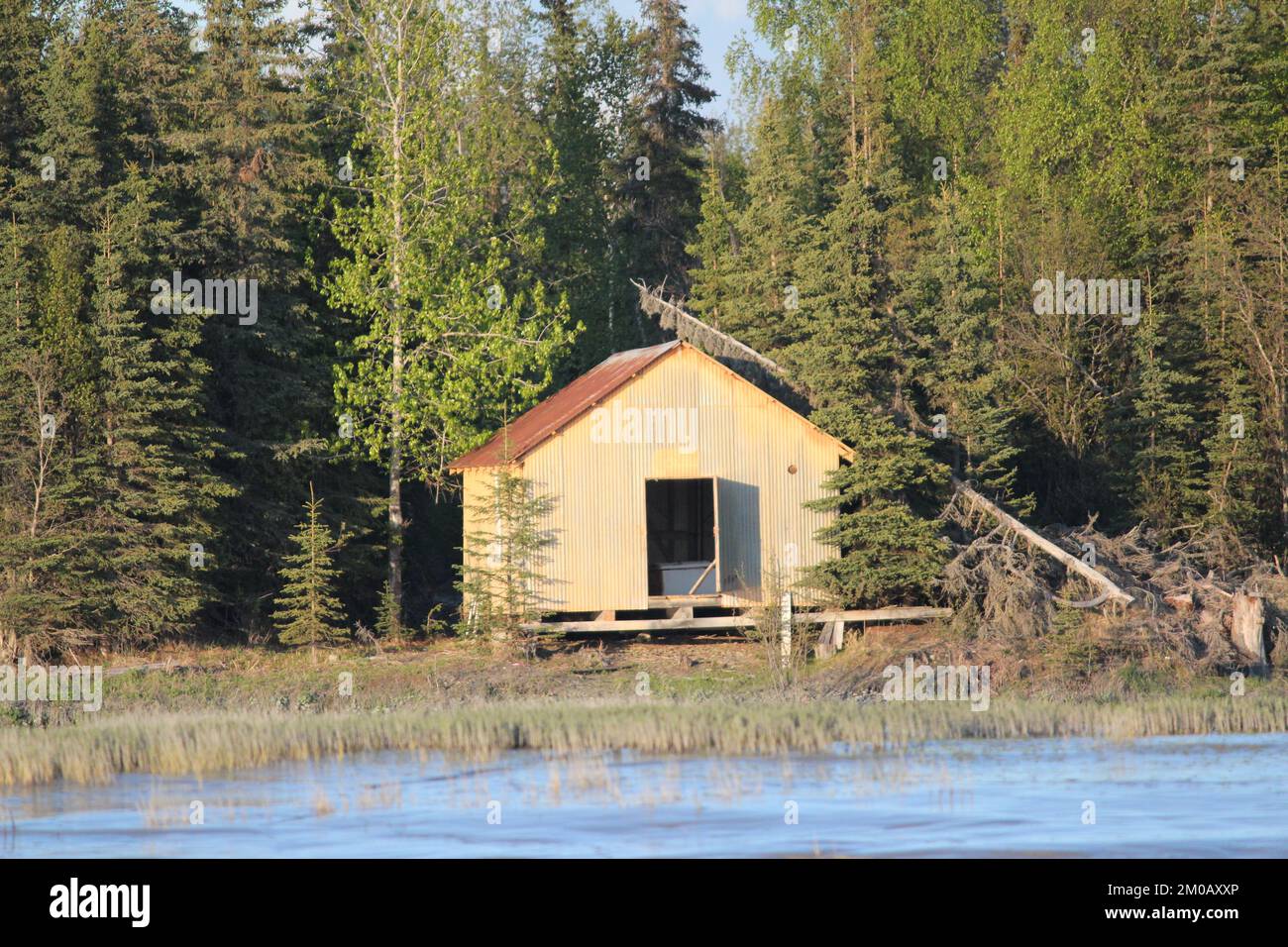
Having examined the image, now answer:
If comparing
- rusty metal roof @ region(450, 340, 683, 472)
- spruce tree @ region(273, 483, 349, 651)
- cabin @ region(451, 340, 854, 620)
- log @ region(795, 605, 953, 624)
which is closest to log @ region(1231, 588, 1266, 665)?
log @ region(795, 605, 953, 624)

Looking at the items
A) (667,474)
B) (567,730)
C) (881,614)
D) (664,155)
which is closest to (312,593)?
(667,474)

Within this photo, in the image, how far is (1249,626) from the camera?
27.8 m

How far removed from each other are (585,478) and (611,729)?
9.05m

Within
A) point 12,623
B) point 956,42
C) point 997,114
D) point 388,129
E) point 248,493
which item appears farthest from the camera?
point 956,42

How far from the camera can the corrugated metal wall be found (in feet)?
94.0

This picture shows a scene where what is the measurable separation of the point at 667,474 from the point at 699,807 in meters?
12.9

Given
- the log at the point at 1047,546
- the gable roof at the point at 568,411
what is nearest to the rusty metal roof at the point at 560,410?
the gable roof at the point at 568,411

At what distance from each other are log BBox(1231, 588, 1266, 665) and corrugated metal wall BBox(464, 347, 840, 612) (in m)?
6.90

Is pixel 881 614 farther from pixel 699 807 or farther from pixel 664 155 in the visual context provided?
pixel 664 155

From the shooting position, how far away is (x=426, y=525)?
129 ft

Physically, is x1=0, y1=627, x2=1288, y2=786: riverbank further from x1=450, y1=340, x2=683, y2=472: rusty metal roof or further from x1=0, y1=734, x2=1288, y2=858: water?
x1=450, y1=340, x2=683, y2=472: rusty metal roof

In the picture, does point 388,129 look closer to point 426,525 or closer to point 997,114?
point 426,525

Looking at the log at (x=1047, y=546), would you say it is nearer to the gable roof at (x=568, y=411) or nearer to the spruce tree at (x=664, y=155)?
the gable roof at (x=568, y=411)
